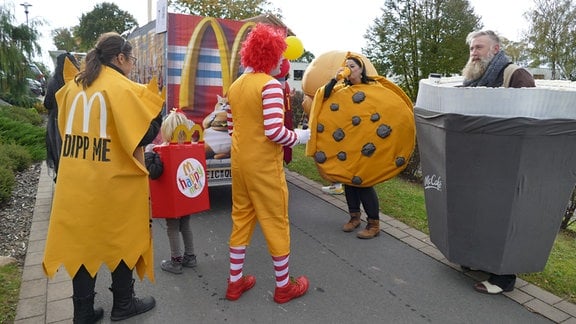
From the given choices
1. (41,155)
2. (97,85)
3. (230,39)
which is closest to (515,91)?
(97,85)

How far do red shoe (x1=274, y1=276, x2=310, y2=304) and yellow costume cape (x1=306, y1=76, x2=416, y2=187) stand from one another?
132 centimetres

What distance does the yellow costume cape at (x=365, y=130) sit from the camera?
4098 mm

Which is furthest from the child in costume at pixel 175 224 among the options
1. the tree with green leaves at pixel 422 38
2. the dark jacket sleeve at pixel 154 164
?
the tree with green leaves at pixel 422 38

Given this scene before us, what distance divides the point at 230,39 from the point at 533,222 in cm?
393

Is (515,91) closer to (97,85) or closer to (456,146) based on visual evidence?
(456,146)

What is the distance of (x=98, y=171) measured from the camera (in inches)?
98.0

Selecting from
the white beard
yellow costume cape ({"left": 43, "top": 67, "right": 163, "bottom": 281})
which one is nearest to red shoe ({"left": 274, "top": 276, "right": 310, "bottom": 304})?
yellow costume cape ({"left": 43, "top": 67, "right": 163, "bottom": 281})

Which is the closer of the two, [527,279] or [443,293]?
[443,293]

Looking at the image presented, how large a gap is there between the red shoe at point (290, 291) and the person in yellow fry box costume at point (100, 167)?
3.56 ft

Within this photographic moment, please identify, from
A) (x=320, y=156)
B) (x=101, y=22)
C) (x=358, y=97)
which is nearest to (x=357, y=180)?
(x=320, y=156)

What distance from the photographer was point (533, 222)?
3.09 m

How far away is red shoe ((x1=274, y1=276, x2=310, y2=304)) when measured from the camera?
10.3 ft

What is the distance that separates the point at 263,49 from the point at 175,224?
162cm

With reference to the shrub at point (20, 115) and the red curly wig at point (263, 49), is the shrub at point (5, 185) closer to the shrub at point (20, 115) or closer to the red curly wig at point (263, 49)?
the red curly wig at point (263, 49)
